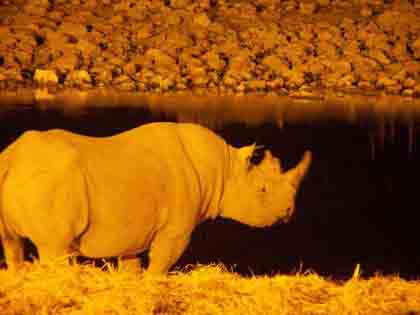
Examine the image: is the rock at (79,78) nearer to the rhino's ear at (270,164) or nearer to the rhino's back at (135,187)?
the rhino's ear at (270,164)

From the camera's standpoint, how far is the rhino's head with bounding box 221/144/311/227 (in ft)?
21.5

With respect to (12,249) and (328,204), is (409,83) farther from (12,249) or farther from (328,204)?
(12,249)

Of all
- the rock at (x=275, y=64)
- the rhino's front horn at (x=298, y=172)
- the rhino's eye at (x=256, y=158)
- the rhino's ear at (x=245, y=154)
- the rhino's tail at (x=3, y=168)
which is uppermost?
the rhino's tail at (x=3, y=168)

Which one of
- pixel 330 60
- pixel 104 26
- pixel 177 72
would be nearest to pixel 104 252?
pixel 177 72

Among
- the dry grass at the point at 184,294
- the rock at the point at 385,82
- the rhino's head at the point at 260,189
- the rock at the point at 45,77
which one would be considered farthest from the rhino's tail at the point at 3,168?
the rock at the point at 385,82

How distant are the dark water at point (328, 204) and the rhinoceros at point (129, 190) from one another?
1344 millimetres

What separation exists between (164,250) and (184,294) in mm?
2130

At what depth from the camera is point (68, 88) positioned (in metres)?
23.4

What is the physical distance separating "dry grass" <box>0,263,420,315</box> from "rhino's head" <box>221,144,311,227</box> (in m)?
2.36

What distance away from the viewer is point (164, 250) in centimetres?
595

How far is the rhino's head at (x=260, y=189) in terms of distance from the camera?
654 centimetres

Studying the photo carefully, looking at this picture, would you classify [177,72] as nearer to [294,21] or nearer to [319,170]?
[294,21]

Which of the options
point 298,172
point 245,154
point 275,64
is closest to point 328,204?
point 298,172

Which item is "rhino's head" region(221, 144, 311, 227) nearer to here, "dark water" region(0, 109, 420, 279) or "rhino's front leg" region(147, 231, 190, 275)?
"rhino's front leg" region(147, 231, 190, 275)
